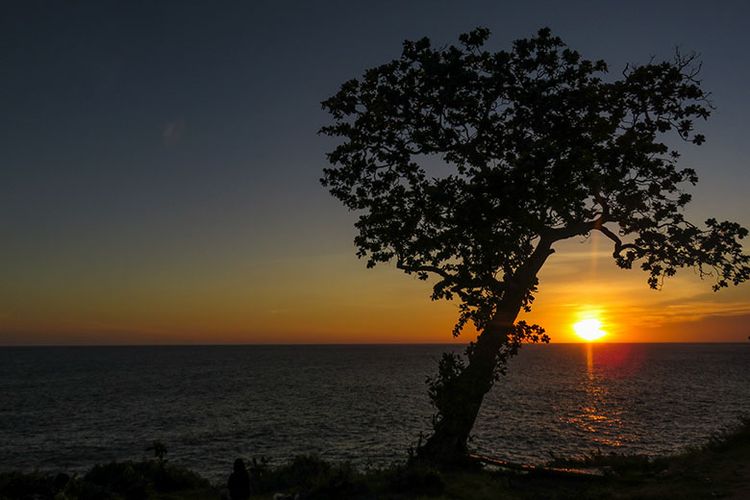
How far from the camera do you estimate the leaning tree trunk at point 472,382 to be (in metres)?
22.6

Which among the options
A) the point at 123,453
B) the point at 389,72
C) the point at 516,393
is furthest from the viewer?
the point at 516,393

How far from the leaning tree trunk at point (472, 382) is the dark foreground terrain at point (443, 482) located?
1162 mm

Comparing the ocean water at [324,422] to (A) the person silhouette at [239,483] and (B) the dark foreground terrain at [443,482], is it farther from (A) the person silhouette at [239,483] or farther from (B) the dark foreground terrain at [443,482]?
(A) the person silhouette at [239,483]

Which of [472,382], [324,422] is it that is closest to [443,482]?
[472,382]

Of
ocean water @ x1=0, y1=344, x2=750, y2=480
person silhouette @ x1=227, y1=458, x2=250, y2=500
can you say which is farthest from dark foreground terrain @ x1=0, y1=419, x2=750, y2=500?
ocean water @ x1=0, y1=344, x2=750, y2=480

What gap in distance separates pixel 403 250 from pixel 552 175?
705 cm

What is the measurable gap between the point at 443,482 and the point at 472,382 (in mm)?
4595

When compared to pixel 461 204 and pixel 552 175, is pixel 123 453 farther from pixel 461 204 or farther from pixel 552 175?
pixel 552 175

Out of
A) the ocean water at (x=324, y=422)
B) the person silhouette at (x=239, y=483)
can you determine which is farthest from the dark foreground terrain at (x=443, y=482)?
the ocean water at (x=324, y=422)

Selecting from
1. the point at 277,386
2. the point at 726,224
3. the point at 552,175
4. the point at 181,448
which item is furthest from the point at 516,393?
the point at 552,175

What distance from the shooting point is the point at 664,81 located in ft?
78.1

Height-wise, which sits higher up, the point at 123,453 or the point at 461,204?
the point at 461,204

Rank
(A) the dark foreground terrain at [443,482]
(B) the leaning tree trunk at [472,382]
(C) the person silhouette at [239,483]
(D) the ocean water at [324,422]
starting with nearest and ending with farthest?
(A) the dark foreground terrain at [443,482]
(C) the person silhouette at [239,483]
(B) the leaning tree trunk at [472,382]
(D) the ocean water at [324,422]

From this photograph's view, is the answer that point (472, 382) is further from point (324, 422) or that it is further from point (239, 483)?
point (324, 422)
